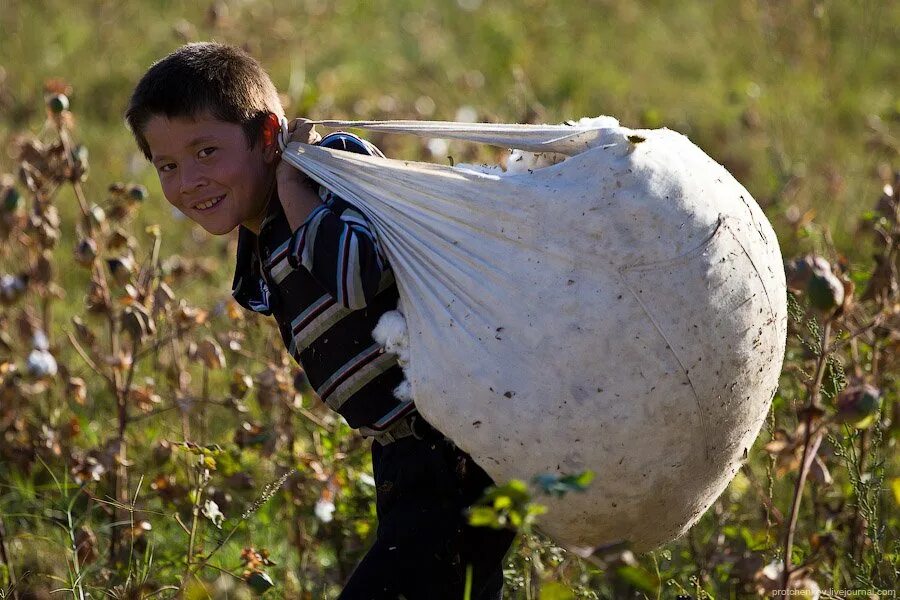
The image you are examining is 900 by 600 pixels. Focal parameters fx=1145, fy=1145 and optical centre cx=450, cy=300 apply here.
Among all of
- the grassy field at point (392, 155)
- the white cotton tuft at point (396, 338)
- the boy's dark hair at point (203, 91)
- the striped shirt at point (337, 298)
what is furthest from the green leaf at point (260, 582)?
the boy's dark hair at point (203, 91)

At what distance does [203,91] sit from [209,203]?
0.72 feet

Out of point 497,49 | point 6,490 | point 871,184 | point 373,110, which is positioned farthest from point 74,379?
point 497,49

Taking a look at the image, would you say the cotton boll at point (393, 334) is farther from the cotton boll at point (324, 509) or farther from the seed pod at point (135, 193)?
the seed pod at point (135, 193)

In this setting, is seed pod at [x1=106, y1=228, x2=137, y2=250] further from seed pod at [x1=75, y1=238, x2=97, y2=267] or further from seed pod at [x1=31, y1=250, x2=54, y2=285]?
seed pod at [x1=31, y1=250, x2=54, y2=285]

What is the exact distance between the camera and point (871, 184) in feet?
17.5

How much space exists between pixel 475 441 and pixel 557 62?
5.57 m

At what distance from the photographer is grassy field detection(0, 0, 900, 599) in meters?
2.60

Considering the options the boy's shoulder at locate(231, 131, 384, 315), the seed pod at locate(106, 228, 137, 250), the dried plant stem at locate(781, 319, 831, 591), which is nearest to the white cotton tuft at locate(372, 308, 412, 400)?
the boy's shoulder at locate(231, 131, 384, 315)

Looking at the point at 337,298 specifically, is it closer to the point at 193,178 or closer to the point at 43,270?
the point at 193,178

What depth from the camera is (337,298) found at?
2.02 m

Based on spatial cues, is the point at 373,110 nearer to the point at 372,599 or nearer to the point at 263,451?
the point at 263,451

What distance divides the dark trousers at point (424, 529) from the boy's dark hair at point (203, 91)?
69 centimetres

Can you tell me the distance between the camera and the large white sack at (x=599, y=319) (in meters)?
1.85

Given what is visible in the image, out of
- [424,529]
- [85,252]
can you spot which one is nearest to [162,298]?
[85,252]
